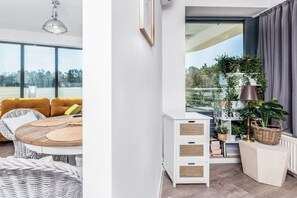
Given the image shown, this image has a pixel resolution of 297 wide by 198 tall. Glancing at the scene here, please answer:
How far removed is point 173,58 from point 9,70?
15.0 feet

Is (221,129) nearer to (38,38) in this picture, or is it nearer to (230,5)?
(230,5)

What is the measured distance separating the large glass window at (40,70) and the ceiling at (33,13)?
2.14 feet

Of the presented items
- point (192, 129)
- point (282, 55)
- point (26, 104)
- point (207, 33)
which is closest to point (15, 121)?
point (192, 129)

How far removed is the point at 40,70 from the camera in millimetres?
5887

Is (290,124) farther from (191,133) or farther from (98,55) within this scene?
(98,55)

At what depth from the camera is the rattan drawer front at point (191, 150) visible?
246cm

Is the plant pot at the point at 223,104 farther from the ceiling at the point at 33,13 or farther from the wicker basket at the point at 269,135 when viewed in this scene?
the ceiling at the point at 33,13

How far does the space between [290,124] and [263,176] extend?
84 cm

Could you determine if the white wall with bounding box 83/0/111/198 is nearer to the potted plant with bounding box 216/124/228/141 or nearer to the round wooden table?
the round wooden table

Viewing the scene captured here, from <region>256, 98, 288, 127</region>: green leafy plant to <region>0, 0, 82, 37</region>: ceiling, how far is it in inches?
134

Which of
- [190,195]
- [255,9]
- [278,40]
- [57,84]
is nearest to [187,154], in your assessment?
[190,195]

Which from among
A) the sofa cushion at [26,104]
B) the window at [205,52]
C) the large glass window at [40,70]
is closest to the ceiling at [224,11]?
the window at [205,52]

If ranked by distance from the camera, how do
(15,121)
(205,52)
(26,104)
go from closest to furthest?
(15,121), (205,52), (26,104)

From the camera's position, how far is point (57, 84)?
6.09 meters
